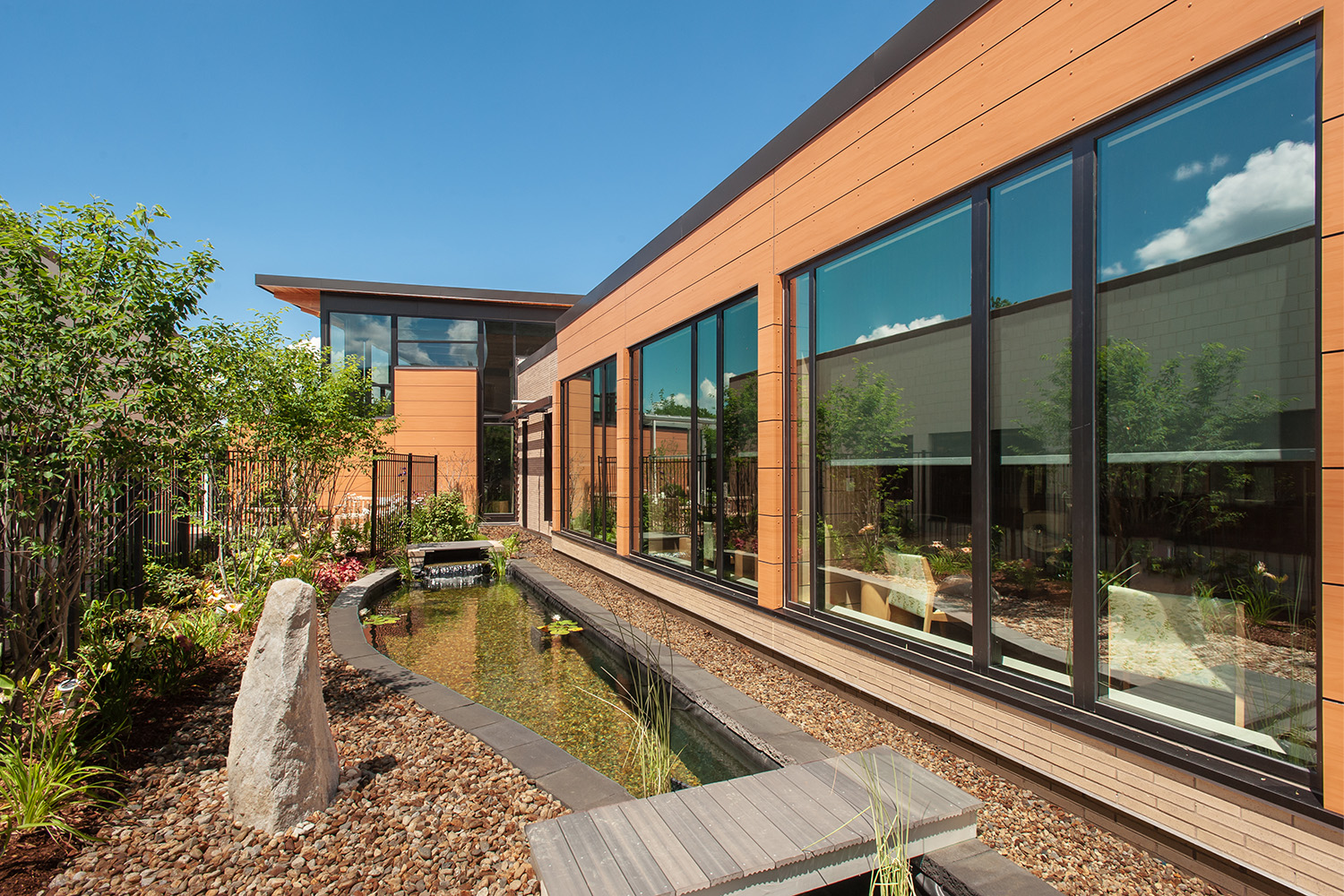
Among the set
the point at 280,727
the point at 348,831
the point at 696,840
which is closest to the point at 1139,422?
the point at 696,840

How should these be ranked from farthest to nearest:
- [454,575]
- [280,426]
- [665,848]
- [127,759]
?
1. [454,575]
2. [280,426]
3. [127,759]
4. [665,848]

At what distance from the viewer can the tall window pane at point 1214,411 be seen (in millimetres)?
2488

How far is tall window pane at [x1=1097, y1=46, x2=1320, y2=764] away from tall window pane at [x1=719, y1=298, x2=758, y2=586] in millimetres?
3372

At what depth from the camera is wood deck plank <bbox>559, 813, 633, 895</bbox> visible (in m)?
2.19

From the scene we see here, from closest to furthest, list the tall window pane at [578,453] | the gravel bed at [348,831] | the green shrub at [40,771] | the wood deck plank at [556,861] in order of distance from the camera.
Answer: the wood deck plank at [556,861]
the gravel bed at [348,831]
the green shrub at [40,771]
the tall window pane at [578,453]

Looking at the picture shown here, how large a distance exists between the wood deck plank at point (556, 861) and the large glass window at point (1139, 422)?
260 centimetres

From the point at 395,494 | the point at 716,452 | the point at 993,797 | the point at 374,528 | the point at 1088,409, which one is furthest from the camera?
the point at 395,494

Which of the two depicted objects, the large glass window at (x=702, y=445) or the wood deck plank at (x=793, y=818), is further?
the large glass window at (x=702, y=445)

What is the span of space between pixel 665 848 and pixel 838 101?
5260 millimetres

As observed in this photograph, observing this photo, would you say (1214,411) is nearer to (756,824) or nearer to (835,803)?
(835,803)

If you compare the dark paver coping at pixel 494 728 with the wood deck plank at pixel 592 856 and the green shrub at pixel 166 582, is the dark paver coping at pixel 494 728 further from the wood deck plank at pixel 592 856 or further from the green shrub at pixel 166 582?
the green shrub at pixel 166 582

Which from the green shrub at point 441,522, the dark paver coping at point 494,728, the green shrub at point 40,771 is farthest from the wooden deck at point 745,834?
the green shrub at point 441,522

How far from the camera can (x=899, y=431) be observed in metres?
4.48

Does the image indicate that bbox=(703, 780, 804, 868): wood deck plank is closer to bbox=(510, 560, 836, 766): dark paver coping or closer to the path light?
bbox=(510, 560, 836, 766): dark paver coping
